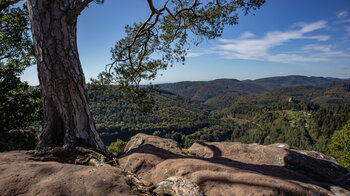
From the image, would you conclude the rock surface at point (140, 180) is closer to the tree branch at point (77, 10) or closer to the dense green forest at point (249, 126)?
the tree branch at point (77, 10)

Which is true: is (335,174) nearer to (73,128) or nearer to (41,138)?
(73,128)

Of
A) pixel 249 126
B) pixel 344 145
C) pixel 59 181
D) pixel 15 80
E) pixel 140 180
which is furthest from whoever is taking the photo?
pixel 249 126

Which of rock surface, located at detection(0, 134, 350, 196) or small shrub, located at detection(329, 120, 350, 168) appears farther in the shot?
small shrub, located at detection(329, 120, 350, 168)

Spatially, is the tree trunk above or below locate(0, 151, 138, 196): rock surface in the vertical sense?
above

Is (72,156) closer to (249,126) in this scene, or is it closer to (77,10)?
(77,10)

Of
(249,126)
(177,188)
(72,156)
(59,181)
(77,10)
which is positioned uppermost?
(77,10)

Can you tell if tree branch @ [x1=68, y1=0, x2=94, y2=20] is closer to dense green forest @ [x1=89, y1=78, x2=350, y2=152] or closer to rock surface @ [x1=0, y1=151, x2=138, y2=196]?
rock surface @ [x1=0, y1=151, x2=138, y2=196]

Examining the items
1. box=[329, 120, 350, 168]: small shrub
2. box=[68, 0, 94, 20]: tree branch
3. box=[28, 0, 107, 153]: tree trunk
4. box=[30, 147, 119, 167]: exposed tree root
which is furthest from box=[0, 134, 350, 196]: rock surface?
box=[329, 120, 350, 168]: small shrub

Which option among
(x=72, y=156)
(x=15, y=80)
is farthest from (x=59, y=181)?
(x=15, y=80)

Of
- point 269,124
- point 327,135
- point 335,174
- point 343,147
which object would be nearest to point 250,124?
point 269,124

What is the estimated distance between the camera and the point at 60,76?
4.18 meters

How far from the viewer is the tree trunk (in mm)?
4125

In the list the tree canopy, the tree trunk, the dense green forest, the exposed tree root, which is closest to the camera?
the exposed tree root

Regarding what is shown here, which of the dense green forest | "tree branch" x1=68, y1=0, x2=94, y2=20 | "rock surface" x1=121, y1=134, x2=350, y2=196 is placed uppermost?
"tree branch" x1=68, y1=0, x2=94, y2=20
